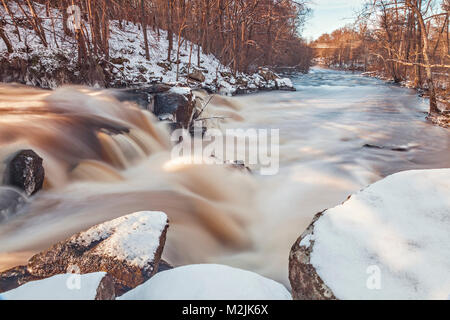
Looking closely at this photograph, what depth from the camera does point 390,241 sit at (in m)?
1.41

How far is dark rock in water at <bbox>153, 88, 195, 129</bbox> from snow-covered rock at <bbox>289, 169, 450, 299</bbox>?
4905mm

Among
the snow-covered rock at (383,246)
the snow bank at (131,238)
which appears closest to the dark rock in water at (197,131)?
the snow bank at (131,238)

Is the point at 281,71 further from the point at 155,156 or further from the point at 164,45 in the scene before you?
the point at 155,156

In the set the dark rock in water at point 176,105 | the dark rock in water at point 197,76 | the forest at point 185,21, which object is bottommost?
the dark rock in water at point 176,105

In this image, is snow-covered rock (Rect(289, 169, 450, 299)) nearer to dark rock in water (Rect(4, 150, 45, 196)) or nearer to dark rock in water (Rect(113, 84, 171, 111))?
dark rock in water (Rect(4, 150, 45, 196))

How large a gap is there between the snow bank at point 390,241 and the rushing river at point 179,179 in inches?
51.9

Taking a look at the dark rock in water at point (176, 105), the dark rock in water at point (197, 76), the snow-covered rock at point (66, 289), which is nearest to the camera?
the snow-covered rock at point (66, 289)

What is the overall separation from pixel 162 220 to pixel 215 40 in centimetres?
1534

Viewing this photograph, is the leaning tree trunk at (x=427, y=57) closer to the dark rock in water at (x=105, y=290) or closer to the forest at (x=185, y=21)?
the forest at (x=185, y=21)

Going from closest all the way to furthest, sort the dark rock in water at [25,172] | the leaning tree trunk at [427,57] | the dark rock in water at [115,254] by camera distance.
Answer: the dark rock in water at [115,254] < the dark rock in water at [25,172] < the leaning tree trunk at [427,57]

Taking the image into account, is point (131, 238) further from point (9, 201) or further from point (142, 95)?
point (142, 95)

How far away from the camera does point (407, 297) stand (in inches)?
44.8

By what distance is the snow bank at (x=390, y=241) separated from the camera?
119cm

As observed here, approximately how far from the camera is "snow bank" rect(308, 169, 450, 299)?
3.91 feet
